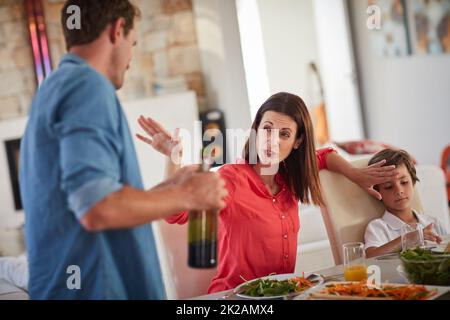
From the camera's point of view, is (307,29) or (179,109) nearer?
(307,29)

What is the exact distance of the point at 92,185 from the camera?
2.90 ft

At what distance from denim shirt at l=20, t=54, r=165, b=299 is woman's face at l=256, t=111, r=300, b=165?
0.44 m

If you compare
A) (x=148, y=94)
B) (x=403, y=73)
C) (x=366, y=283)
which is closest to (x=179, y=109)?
(x=148, y=94)

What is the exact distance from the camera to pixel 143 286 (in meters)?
1.05

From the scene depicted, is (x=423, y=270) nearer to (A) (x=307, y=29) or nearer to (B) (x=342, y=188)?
(B) (x=342, y=188)

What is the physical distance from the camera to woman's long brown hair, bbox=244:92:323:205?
139cm

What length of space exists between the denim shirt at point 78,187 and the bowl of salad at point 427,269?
1.49ft

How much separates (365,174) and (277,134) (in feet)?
0.90

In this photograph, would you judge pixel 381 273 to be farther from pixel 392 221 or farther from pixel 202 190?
pixel 202 190

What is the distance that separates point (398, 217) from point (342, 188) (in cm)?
15

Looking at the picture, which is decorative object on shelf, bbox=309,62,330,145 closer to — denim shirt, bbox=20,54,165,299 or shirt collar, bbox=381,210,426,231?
shirt collar, bbox=381,210,426,231

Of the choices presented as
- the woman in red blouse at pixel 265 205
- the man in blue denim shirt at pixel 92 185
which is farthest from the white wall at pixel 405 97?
the man in blue denim shirt at pixel 92 185
